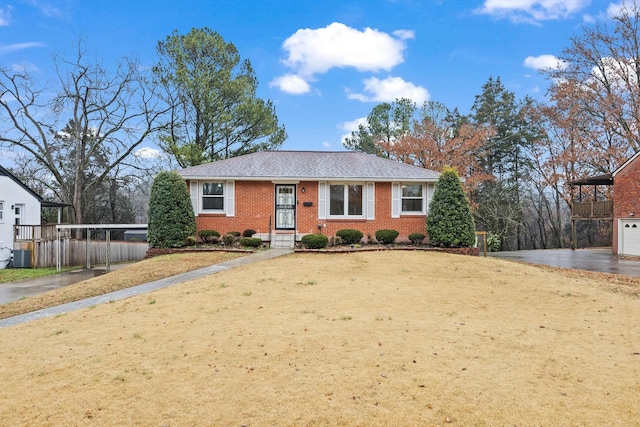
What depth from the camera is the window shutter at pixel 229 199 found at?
57.0ft

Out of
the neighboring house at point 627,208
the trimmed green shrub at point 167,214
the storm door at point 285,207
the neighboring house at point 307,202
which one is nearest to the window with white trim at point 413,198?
the neighboring house at point 307,202

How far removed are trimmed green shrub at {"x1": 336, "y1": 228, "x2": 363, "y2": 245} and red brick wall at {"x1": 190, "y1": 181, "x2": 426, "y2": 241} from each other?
3.15 feet

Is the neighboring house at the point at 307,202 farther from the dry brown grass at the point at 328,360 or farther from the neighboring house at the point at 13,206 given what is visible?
the neighboring house at the point at 13,206

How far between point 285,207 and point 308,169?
6.63ft

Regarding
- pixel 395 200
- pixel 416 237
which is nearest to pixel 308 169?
pixel 395 200

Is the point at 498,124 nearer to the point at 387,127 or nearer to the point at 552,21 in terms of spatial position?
the point at 387,127

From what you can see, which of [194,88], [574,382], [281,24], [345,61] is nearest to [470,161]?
[345,61]

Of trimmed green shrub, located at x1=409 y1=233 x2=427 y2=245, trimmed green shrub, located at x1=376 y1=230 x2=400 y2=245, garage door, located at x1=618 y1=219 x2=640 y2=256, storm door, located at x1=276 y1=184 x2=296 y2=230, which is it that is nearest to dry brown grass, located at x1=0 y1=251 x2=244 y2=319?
storm door, located at x1=276 y1=184 x2=296 y2=230

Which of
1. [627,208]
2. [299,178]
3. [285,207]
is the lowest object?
[285,207]

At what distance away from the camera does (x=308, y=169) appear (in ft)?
59.3

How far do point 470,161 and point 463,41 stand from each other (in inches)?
425

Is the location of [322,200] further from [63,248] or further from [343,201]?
[63,248]

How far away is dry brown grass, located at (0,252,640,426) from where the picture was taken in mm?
3619

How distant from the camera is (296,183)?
17547 millimetres
